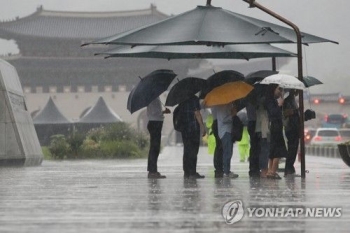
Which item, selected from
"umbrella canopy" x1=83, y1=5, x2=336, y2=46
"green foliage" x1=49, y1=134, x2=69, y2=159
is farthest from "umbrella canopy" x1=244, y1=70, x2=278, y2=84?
"green foliage" x1=49, y1=134, x2=69, y2=159

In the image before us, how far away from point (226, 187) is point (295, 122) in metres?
3.56

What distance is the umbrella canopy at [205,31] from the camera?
17297 mm

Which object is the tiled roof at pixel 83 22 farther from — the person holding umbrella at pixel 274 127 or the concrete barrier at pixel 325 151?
the person holding umbrella at pixel 274 127

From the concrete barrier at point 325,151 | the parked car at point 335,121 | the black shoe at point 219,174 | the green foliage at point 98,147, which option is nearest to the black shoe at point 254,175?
the black shoe at point 219,174

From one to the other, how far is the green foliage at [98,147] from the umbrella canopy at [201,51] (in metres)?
16.4

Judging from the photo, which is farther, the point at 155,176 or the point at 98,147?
the point at 98,147

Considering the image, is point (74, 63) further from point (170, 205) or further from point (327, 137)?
point (170, 205)

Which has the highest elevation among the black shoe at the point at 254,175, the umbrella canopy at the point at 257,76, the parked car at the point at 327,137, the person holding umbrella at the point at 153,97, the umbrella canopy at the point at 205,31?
the umbrella canopy at the point at 205,31

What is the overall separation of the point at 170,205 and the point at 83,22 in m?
77.1

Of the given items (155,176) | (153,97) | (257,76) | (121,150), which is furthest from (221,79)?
(121,150)

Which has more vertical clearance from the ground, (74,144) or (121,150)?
(74,144)

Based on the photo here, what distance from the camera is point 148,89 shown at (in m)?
18.6

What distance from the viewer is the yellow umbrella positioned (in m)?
18.2

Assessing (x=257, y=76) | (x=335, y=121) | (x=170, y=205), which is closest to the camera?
(x=170, y=205)
